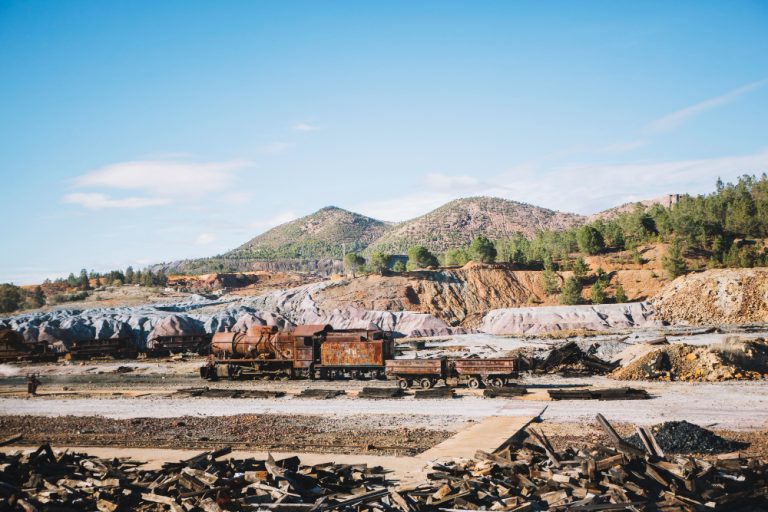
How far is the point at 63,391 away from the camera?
3625 cm

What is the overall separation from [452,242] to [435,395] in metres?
140

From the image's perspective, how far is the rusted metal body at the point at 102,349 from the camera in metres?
53.6

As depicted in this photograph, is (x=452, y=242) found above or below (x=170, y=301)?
above

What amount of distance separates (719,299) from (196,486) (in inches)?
2448

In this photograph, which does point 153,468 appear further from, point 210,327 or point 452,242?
point 452,242

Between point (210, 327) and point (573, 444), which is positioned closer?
point (573, 444)

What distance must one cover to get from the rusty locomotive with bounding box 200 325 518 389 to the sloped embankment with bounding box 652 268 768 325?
39472 millimetres

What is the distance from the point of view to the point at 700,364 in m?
30.9

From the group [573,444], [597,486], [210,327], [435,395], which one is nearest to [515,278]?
[210,327]

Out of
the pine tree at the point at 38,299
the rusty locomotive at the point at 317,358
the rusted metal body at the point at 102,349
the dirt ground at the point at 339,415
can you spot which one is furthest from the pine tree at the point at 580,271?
the pine tree at the point at 38,299

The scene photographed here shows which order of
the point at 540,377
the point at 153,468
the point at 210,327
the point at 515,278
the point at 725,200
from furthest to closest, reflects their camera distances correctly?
1. the point at 725,200
2. the point at 515,278
3. the point at 210,327
4. the point at 540,377
5. the point at 153,468

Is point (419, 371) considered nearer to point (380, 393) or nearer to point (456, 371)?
point (456, 371)

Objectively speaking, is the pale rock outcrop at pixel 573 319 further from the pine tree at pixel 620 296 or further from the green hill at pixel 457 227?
the green hill at pixel 457 227

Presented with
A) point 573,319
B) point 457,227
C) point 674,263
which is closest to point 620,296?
point 674,263
